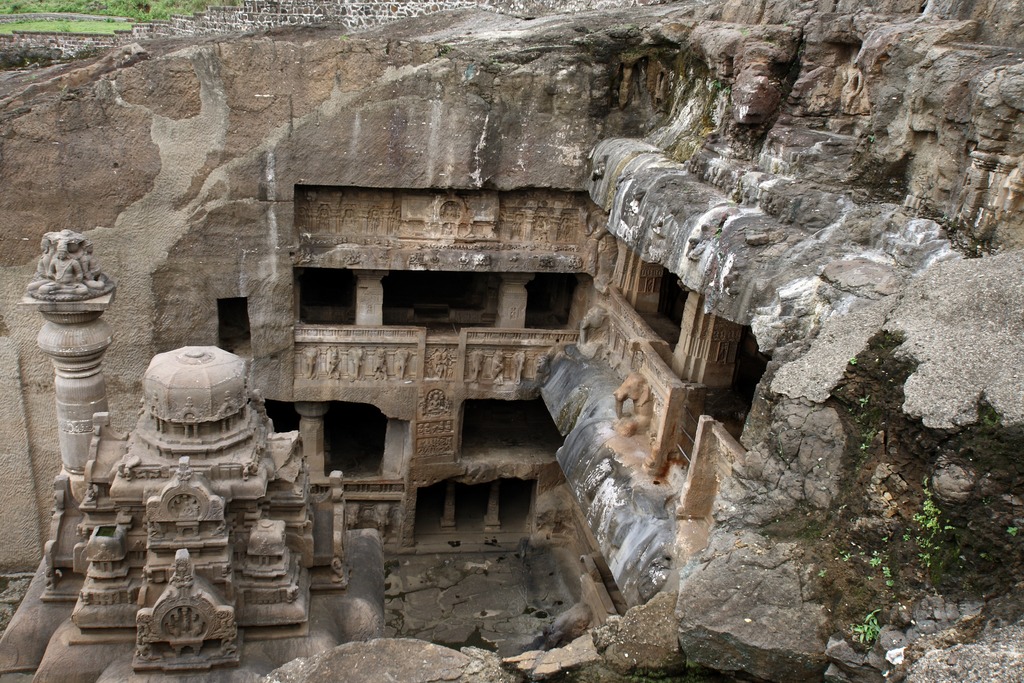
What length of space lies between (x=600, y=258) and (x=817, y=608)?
20.4 feet

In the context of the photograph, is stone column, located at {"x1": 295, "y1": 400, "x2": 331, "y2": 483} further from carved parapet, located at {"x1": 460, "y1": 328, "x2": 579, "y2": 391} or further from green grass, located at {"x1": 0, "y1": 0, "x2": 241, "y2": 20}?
green grass, located at {"x1": 0, "y1": 0, "x2": 241, "y2": 20}

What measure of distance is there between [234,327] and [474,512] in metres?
4.06

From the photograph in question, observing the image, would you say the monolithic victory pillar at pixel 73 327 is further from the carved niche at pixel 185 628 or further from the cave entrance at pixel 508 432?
the cave entrance at pixel 508 432

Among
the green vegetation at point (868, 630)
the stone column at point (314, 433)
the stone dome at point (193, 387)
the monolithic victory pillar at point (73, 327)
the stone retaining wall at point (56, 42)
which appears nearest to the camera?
the green vegetation at point (868, 630)

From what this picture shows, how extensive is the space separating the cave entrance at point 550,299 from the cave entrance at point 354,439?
250 cm

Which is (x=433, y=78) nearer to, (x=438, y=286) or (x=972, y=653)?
(x=438, y=286)

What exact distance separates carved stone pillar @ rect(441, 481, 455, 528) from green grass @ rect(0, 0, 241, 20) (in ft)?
33.5

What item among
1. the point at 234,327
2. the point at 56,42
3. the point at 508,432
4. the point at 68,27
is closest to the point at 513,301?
the point at 508,432

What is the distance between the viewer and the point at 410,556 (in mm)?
10992

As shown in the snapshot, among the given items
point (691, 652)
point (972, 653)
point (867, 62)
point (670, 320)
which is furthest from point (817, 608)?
point (670, 320)

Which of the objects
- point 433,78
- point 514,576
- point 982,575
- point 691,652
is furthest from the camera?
point 514,576

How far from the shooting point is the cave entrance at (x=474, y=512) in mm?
11297

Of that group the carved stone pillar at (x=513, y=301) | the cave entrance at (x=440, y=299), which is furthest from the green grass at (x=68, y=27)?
the carved stone pillar at (x=513, y=301)

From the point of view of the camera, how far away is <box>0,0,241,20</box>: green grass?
52.9ft
